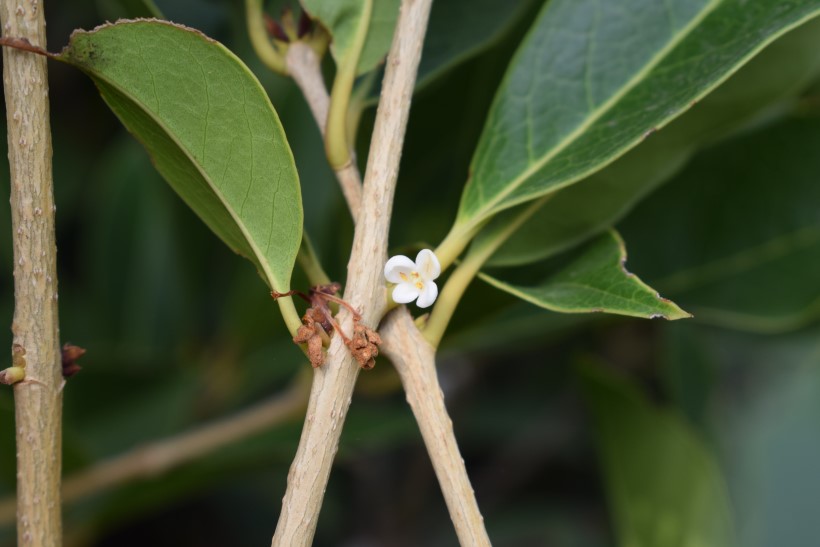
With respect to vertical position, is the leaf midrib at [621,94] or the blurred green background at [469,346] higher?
the blurred green background at [469,346]

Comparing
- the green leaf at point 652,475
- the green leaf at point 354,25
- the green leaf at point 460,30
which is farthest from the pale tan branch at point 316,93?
the green leaf at point 652,475

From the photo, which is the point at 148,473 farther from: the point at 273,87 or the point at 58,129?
the point at 58,129

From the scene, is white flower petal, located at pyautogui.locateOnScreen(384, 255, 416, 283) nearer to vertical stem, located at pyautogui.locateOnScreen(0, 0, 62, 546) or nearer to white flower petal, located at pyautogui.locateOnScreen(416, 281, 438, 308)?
white flower petal, located at pyautogui.locateOnScreen(416, 281, 438, 308)

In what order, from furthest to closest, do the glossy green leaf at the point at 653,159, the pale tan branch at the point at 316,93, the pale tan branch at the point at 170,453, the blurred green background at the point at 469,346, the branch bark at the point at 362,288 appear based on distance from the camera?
the pale tan branch at the point at 170,453, the blurred green background at the point at 469,346, the glossy green leaf at the point at 653,159, the pale tan branch at the point at 316,93, the branch bark at the point at 362,288

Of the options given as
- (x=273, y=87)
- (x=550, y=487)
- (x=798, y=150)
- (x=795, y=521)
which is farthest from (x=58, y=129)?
(x=795, y=521)

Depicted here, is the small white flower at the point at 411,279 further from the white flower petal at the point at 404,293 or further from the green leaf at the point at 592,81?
the green leaf at the point at 592,81
